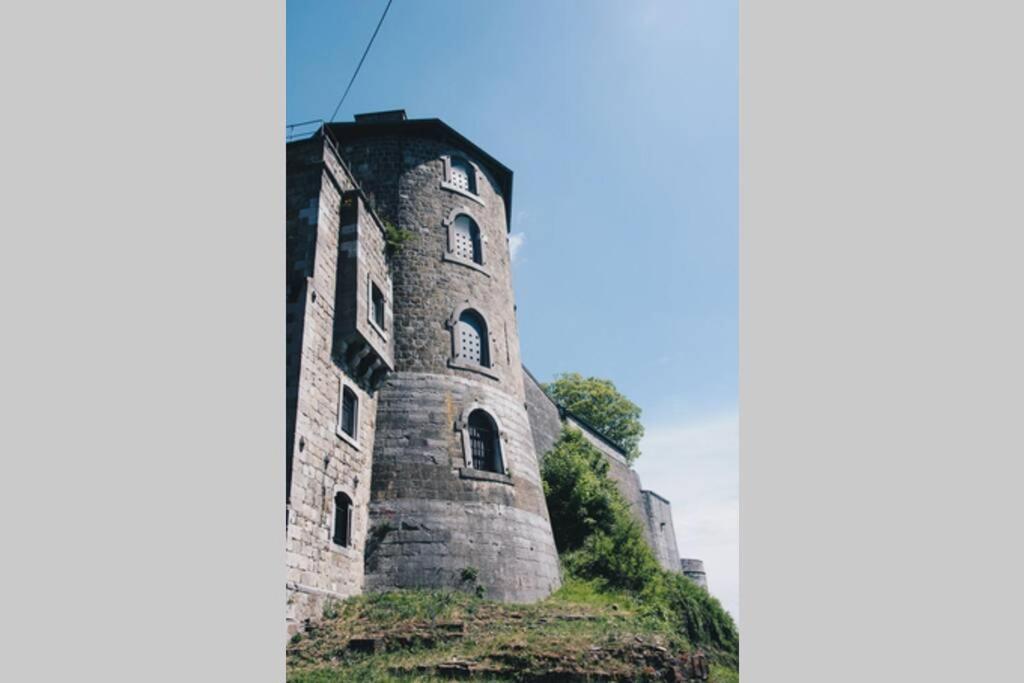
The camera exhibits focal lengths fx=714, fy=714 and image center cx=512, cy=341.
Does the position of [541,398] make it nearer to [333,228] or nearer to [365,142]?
[365,142]

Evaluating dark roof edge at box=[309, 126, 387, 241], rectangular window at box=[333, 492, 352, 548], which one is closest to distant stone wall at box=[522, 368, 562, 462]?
dark roof edge at box=[309, 126, 387, 241]

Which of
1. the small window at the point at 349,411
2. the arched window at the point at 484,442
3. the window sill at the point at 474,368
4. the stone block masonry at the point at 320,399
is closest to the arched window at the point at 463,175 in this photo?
the stone block masonry at the point at 320,399

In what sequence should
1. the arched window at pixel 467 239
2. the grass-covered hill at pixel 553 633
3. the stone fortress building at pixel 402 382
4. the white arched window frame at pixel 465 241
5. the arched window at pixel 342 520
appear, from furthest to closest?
1. the arched window at pixel 467 239
2. the white arched window frame at pixel 465 241
3. the arched window at pixel 342 520
4. the stone fortress building at pixel 402 382
5. the grass-covered hill at pixel 553 633

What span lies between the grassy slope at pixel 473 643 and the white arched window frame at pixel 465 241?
7.75 m

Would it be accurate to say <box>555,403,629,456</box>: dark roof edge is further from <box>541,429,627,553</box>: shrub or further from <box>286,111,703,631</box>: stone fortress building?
<box>286,111,703,631</box>: stone fortress building

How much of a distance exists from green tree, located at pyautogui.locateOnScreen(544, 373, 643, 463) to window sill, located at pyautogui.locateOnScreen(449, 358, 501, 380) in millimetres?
23499

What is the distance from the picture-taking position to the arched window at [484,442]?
1434cm

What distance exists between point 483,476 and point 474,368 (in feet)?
8.30

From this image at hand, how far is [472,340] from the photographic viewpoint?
15836 millimetres

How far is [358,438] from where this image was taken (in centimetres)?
1263

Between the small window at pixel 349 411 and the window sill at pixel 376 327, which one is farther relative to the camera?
the window sill at pixel 376 327

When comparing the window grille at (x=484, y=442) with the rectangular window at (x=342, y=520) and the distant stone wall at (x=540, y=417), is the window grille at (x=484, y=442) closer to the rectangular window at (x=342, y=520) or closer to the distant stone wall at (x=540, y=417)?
the rectangular window at (x=342, y=520)

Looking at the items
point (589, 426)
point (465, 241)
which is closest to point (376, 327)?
point (465, 241)

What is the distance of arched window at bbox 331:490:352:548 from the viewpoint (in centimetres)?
1139
